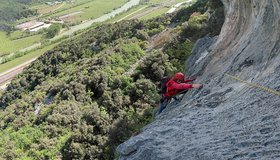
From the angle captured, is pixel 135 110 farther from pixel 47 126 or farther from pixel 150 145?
pixel 150 145

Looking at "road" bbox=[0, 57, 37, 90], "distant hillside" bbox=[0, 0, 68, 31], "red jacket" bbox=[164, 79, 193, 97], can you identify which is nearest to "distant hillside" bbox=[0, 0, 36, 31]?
"distant hillside" bbox=[0, 0, 68, 31]

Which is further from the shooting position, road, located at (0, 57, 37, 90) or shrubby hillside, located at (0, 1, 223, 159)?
road, located at (0, 57, 37, 90)

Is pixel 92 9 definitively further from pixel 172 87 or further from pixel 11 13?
pixel 172 87

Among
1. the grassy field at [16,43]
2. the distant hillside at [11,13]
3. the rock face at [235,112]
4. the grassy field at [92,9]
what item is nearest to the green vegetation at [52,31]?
the grassy field at [16,43]

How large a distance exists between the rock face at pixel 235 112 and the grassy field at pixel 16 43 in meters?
114

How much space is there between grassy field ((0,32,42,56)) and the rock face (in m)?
Result: 114

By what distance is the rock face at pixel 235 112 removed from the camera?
944 centimetres

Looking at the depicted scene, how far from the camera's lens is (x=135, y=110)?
1113 inches

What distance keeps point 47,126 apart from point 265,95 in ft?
73.8

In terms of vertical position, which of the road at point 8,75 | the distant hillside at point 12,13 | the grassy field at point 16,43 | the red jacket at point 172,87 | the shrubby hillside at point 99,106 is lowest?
the road at point 8,75

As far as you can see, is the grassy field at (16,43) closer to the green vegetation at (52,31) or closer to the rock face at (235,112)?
the green vegetation at (52,31)

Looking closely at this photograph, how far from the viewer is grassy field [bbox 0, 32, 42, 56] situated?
123375mm

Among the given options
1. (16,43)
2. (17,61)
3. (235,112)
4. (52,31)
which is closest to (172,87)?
(235,112)

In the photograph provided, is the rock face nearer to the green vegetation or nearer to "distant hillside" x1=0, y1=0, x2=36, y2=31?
the green vegetation
